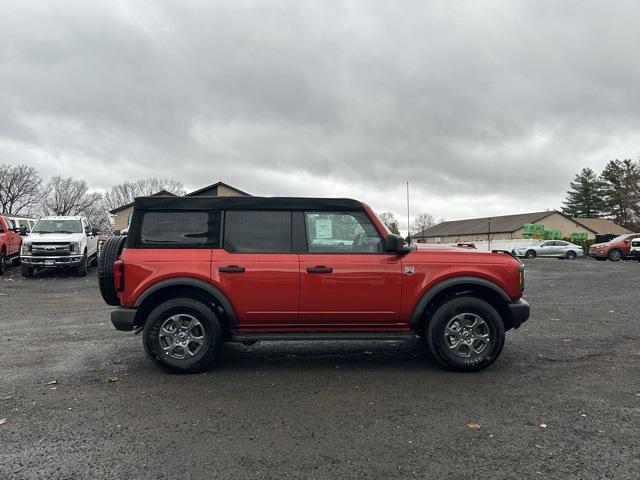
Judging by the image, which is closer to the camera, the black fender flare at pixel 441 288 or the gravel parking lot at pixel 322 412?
the gravel parking lot at pixel 322 412

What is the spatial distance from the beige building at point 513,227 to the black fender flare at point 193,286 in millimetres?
56374

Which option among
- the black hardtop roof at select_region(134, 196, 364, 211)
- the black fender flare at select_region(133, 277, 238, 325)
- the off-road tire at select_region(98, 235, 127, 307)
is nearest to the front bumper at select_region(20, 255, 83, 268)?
the off-road tire at select_region(98, 235, 127, 307)

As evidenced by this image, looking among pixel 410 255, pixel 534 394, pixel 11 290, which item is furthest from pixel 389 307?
pixel 11 290

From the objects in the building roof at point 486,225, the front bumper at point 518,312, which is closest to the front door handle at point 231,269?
the front bumper at point 518,312

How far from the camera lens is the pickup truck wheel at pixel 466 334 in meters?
5.03

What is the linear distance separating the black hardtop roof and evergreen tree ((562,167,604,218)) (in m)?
89.8

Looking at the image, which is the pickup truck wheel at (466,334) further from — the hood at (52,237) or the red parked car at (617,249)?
the red parked car at (617,249)

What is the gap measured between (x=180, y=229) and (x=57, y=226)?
13.8m

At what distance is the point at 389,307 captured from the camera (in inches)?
200

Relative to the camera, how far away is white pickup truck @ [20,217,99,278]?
1545cm

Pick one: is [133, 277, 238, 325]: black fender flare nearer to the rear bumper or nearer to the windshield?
the rear bumper

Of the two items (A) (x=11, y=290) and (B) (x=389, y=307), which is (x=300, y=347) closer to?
(B) (x=389, y=307)

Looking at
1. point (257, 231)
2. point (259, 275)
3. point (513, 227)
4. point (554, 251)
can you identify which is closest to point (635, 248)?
point (554, 251)

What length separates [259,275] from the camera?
5.00 meters
